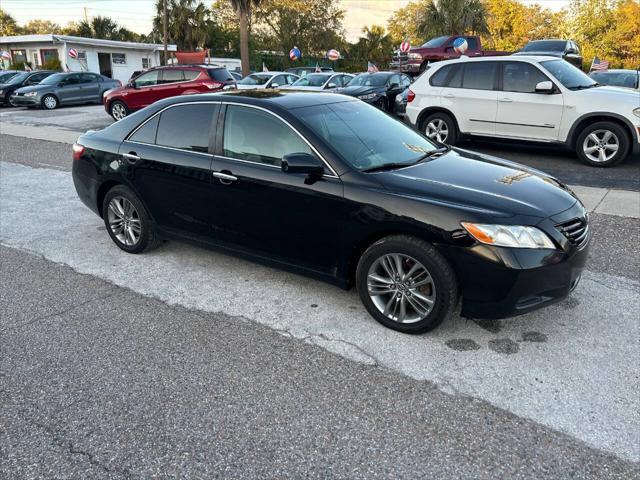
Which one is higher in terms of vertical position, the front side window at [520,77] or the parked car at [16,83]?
the front side window at [520,77]

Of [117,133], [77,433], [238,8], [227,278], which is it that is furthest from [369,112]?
[238,8]

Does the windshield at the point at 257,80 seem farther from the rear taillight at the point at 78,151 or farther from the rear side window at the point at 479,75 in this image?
the rear taillight at the point at 78,151

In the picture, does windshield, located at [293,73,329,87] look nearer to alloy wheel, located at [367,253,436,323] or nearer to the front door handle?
the front door handle

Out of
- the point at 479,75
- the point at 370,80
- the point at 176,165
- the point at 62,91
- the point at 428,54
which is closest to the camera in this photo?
the point at 176,165

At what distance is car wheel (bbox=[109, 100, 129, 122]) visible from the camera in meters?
16.1

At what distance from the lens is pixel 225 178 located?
4.11 metres

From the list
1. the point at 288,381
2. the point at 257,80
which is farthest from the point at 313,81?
the point at 288,381

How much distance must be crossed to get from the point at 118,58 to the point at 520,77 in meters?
36.6


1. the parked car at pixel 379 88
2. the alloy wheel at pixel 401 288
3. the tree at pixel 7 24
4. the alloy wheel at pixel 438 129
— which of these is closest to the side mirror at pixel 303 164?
the alloy wheel at pixel 401 288

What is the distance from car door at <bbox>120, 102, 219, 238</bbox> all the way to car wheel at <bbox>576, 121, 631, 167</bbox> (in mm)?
6727

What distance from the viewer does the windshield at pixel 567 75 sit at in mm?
8594

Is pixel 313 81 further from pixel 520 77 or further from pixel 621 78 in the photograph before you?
pixel 520 77

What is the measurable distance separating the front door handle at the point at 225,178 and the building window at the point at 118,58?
38.9 m

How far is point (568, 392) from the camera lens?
2922mm
